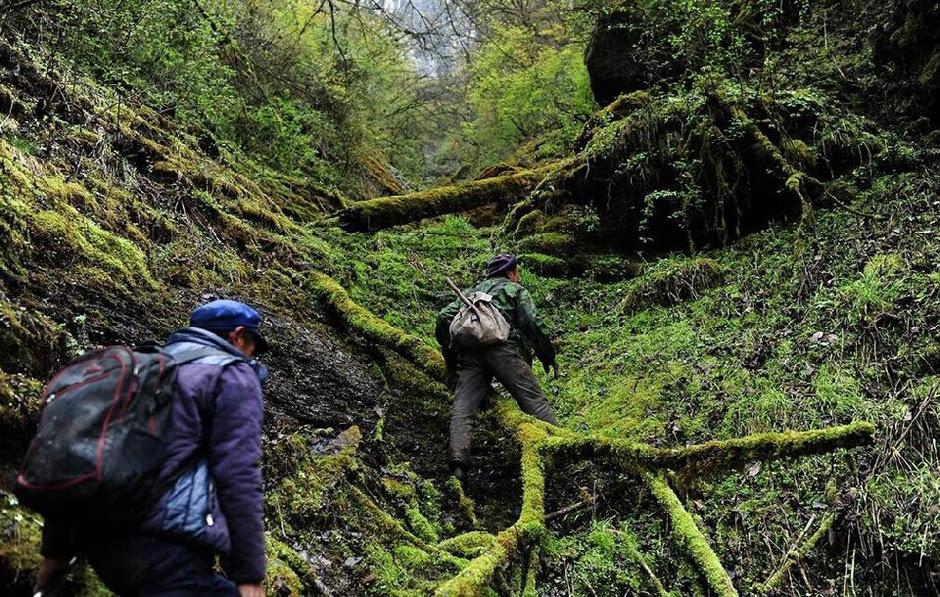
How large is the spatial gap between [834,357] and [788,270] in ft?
7.74

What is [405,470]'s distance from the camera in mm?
5270

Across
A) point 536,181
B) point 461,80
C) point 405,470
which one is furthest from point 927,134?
point 461,80

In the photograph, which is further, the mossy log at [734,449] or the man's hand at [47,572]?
the mossy log at [734,449]

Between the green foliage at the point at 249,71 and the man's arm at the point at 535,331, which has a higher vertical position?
the green foliage at the point at 249,71

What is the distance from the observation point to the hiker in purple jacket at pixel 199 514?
2.19 m

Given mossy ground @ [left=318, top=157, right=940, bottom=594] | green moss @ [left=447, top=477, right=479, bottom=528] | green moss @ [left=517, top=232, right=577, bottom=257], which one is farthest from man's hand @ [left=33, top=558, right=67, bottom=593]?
green moss @ [left=517, top=232, right=577, bottom=257]

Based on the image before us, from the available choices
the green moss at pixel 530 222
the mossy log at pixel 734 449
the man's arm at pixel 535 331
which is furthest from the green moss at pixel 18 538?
the green moss at pixel 530 222

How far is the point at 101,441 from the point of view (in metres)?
2.07

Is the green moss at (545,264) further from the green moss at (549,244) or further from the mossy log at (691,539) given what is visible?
the mossy log at (691,539)

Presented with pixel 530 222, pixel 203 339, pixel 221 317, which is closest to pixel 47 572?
pixel 203 339

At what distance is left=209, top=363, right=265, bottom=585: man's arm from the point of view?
232 cm

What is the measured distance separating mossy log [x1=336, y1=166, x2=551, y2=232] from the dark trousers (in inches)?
349

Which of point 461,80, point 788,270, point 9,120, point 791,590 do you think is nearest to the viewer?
point 791,590

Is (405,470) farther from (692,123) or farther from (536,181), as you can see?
(536,181)
